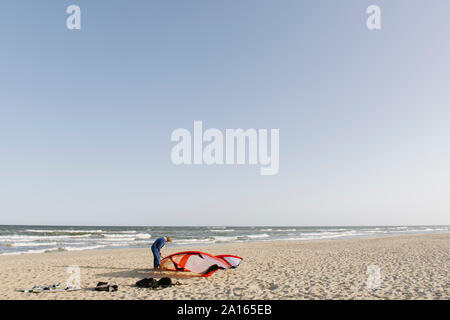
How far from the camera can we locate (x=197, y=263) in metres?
10.8

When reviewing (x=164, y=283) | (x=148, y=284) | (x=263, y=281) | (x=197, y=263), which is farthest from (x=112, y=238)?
(x=263, y=281)

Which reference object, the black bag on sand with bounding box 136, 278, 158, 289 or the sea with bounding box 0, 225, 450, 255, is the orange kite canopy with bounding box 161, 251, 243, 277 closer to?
the black bag on sand with bounding box 136, 278, 158, 289

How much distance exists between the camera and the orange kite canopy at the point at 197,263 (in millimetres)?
10570

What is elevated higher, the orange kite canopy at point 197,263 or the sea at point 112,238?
the orange kite canopy at point 197,263

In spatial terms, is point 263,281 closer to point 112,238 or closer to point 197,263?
point 197,263

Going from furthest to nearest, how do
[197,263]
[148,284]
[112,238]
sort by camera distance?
1. [112,238]
2. [197,263]
3. [148,284]

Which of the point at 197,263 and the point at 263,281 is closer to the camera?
the point at 263,281

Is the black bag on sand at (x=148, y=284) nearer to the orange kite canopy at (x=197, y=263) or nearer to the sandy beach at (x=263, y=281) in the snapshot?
the sandy beach at (x=263, y=281)

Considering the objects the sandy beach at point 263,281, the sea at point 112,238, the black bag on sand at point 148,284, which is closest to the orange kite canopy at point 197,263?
the sandy beach at point 263,281

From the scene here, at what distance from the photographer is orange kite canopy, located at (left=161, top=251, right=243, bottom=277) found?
10.6 m

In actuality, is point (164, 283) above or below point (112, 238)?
above

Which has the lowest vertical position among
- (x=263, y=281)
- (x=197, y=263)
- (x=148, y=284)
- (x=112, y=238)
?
(x=112, y=238)

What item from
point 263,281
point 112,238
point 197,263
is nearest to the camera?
point 263,281
